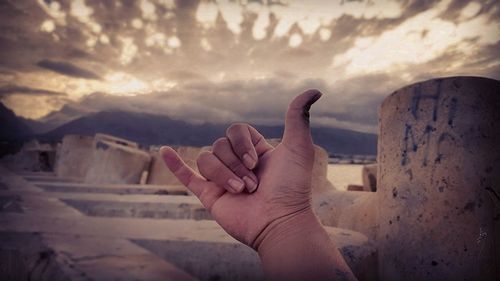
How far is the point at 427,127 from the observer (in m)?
1.96

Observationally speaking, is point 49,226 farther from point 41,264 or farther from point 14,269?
point 41,264

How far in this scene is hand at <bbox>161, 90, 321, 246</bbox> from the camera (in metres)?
1.34

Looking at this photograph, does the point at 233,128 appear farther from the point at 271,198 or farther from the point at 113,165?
the point at 113,165

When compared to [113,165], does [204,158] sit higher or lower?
higher

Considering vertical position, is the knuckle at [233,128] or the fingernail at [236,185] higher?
the knuckle at [233,128]

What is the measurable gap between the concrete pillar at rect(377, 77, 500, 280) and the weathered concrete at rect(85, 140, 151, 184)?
6.39 m

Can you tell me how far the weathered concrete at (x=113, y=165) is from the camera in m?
7.23

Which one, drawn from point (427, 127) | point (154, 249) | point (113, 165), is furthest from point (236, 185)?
point (113, 165)

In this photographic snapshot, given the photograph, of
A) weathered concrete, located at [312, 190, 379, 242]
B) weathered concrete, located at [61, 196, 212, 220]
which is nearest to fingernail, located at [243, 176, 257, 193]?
weathered concrete, located at [312, 190, 379, 242]

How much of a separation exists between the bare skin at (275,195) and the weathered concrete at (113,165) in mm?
6403

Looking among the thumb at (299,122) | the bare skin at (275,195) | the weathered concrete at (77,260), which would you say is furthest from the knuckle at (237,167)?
the weathered concrete at (77,260)

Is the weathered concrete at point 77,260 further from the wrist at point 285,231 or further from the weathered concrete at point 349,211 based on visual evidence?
the weathered concrete at point 349,211

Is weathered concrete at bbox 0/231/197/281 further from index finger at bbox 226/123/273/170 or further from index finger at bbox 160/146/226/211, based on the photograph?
index finger at bbox 226/123/273/170

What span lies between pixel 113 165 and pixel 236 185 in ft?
21.7
